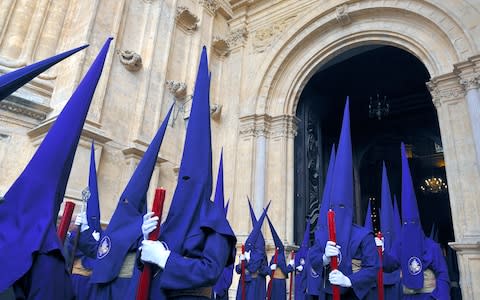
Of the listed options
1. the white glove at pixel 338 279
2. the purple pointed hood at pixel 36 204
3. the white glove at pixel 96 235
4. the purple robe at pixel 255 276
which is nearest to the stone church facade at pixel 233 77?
the purple robe at pixel 255 276

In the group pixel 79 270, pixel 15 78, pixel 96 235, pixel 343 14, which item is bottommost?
pixel 79 270

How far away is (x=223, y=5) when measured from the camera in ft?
35.6

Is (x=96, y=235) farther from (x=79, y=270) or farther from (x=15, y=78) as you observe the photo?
(x=15, y=78)

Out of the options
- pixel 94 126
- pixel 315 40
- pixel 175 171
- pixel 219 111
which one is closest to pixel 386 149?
pixel 315 40

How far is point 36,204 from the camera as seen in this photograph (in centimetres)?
168

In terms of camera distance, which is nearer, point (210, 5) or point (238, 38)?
point (210, 5)

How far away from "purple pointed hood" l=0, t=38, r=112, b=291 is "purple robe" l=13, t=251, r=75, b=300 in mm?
46

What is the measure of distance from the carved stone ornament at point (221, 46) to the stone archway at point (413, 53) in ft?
4.82

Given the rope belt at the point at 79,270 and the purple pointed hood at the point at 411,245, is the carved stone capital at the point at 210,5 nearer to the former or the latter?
the purple pointed hood at the point at 411,245

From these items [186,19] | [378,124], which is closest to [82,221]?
[186,19]

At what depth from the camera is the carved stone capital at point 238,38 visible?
35.4 ft

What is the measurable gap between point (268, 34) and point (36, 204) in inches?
380

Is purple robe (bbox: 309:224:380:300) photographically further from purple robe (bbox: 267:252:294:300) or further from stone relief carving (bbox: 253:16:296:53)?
stone relief carving (bbox: 253:16:296:53)

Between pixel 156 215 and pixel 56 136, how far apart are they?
662 mm
